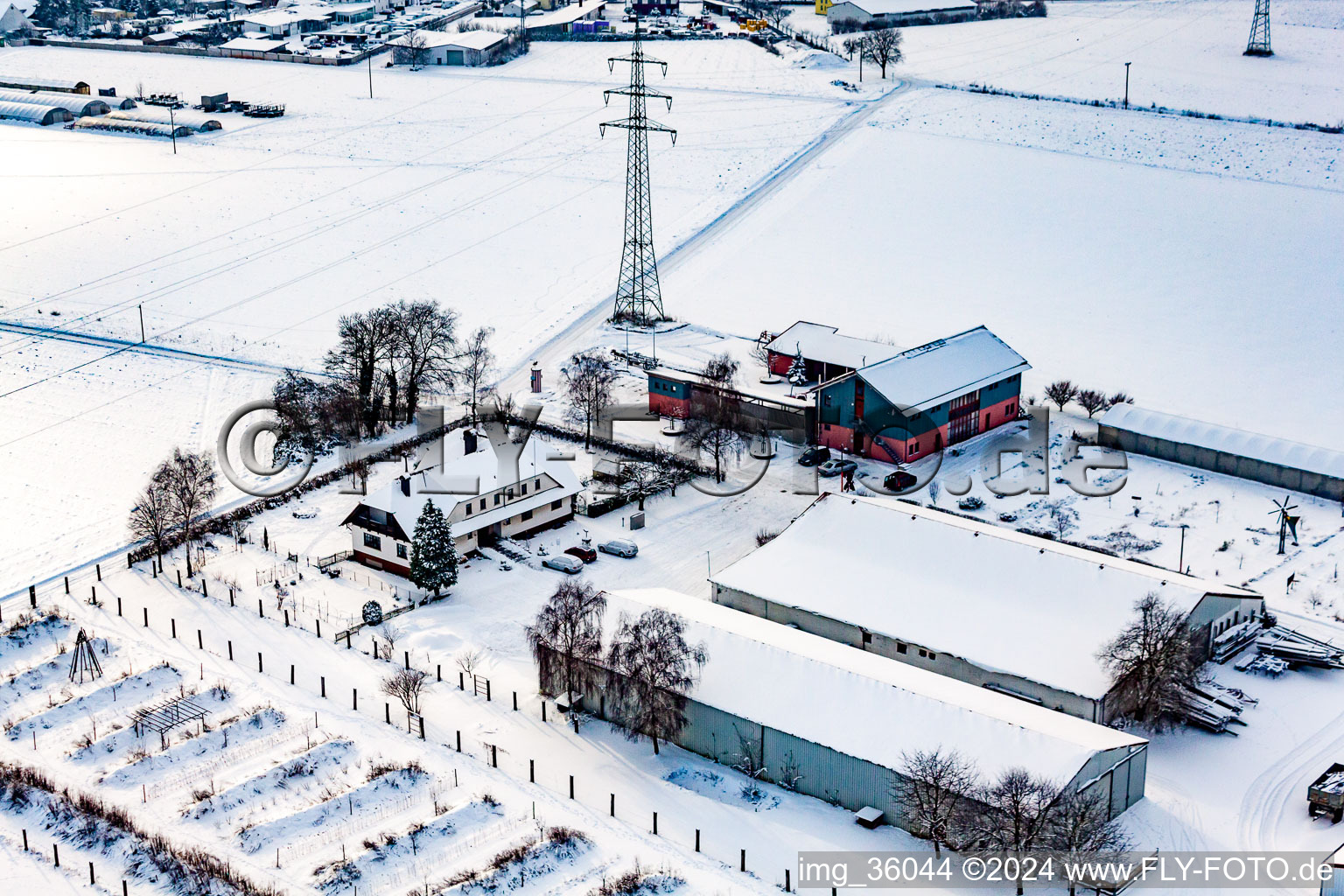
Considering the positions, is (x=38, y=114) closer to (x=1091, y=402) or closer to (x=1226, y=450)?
(x=1091, y=402)

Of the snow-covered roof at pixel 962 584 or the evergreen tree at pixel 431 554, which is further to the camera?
the evergreen tree at pixel 431 554

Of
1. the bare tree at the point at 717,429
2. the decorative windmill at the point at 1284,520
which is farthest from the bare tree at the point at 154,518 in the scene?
the decorative windmill at the point at 1284,520

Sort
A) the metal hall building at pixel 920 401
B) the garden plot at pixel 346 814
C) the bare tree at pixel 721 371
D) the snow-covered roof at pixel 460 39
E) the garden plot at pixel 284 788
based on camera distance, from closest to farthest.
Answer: the garden plot at pixel 346 814 → the garden plot at pixel 284 788 → the metal hall building at pixel 920 401 → the bare tree at pixel 721 371 → the snow-covered roof at pixel 460 39

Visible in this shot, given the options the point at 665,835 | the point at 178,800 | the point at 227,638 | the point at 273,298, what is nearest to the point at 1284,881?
the point at 665,835

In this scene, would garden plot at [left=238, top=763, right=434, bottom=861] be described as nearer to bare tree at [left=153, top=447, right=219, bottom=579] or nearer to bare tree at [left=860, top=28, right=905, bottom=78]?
bare tree at [left=153, top=447, right=219, bottom=579]

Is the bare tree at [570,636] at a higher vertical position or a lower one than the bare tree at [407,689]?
higher

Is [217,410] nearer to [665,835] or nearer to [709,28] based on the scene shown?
[665,835]

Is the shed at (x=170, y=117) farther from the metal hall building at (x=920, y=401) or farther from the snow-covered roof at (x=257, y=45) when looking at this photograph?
the metal hall building at (x=920, y=401)

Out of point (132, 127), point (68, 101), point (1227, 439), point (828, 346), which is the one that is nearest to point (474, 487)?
point (828, 346)
